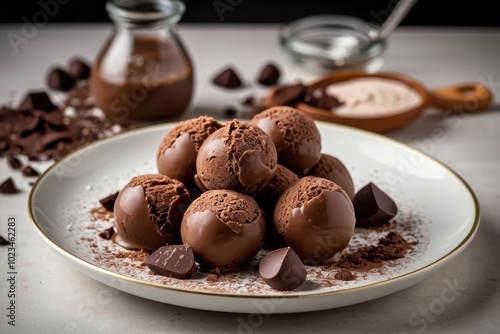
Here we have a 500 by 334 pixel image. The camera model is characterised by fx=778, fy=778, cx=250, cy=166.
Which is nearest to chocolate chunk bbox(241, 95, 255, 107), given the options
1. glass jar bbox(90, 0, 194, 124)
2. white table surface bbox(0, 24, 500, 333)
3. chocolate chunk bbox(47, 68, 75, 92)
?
white table surface bbox(0, 24, 500, 333)

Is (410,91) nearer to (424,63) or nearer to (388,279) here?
(424,63)

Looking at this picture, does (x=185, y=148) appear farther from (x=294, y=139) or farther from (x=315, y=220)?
Answer: (x=315, y=220)

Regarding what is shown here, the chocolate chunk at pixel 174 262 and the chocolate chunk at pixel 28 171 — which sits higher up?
the chocolate chunk at pixel 174 262

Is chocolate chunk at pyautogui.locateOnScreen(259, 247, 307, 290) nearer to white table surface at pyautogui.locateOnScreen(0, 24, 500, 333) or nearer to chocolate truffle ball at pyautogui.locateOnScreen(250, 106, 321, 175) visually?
white table surface at pyautogui.locateOnScreen(0, 24, 500, 333)

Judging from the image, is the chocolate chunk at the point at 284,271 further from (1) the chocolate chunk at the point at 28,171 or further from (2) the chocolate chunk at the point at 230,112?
(2) the chocolate chunk at the point at 230,112

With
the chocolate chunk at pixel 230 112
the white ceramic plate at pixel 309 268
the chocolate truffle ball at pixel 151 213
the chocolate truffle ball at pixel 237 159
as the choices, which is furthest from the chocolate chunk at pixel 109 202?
the chocolate chunk at pixel 230 112
